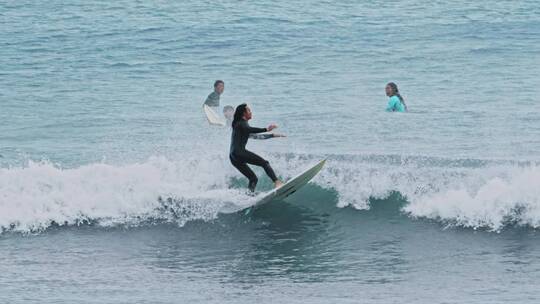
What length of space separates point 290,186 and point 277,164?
6.79 ft

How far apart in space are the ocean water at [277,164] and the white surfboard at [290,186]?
0.32 m

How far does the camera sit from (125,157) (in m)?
19.5

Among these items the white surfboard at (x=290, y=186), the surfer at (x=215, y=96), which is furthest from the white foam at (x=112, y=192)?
the surfer at (x=215, y=96)

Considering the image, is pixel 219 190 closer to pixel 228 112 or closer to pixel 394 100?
pixel 228 112

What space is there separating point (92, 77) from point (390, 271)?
18.2 m

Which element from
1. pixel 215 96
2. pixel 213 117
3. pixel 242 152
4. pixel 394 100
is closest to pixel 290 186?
pixel 242 152

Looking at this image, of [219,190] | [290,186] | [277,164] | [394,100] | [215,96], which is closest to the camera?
[290,186]

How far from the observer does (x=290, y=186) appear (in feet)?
52.0

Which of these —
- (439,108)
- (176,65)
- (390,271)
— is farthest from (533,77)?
(390,271)

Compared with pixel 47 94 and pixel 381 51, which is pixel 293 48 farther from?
pixel 47 94

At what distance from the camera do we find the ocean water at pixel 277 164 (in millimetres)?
13281

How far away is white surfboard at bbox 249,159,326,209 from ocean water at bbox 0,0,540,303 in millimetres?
318

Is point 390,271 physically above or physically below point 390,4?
below

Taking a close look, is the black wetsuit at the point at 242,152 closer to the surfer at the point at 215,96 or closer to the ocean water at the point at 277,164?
the ocean water at the point at 277,164
